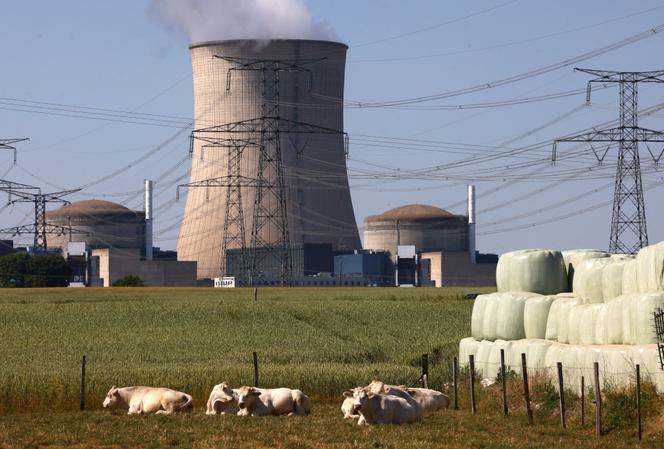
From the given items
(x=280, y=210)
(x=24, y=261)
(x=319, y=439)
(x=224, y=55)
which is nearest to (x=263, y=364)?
(x=319, y=439)

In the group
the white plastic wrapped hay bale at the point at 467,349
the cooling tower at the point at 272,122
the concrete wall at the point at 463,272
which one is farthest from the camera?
the concrete wall at the point at 463,272

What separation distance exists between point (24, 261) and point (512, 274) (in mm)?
104683

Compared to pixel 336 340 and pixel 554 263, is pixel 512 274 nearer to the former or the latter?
pixel 554 263

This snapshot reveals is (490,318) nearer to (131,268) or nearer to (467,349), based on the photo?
(467,349)

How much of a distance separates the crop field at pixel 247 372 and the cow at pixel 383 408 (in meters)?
0.30

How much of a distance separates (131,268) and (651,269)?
4308 inches

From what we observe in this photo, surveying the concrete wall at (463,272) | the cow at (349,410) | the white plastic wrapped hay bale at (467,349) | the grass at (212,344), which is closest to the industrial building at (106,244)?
the concrete wall at (463,272)

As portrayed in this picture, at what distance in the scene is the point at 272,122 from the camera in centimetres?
8875

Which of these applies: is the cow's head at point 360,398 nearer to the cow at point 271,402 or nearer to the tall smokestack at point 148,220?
the cow at point 271,402

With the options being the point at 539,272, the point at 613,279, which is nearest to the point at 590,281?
the point at 613,279

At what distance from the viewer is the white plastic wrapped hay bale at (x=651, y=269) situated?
2192 centimetres

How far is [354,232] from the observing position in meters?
104

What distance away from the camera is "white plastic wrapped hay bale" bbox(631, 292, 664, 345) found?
21.2 meters

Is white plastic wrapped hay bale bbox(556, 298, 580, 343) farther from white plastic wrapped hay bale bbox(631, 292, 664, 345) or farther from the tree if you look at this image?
the tree
